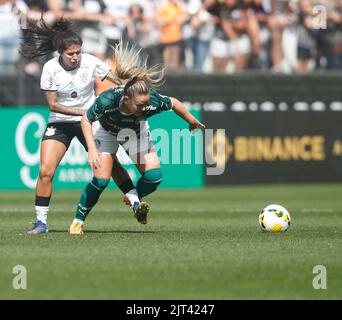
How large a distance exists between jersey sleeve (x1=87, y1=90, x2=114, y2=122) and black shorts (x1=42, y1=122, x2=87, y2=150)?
2.59ft

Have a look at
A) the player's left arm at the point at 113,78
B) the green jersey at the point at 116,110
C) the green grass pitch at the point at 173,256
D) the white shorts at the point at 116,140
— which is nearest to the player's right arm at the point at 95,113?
the green jersey at the point at 116,110

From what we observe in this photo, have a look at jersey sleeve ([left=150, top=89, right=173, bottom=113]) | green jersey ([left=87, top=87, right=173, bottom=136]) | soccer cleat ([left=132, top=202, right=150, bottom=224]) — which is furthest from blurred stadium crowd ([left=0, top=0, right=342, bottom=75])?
soccer cleat ([left=132, top=202, right=150, bottom=224])

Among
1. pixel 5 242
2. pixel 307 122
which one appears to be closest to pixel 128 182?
pixel 5 242

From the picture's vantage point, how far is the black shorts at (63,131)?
11992 mm

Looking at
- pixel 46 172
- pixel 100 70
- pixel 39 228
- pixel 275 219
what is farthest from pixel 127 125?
pixel 275 219

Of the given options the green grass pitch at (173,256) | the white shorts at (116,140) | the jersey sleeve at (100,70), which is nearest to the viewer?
the green grass pitch at (173,256)

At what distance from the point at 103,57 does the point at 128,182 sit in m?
10.1

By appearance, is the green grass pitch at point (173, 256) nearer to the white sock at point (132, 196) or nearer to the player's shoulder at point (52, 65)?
the white sock at point (132, 196)

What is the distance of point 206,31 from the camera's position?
23297mm

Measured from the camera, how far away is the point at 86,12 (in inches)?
875

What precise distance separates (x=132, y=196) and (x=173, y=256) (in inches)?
97.4

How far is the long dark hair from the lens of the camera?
11945mm

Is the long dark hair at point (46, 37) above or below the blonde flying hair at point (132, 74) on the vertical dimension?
above

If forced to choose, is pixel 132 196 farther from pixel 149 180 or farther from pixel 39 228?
pixel 39 228
